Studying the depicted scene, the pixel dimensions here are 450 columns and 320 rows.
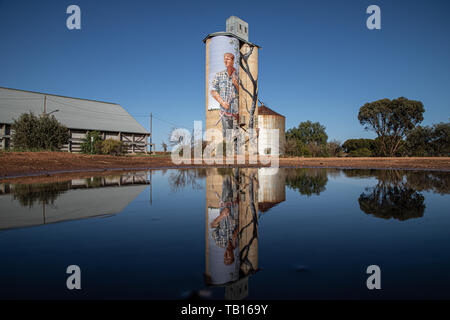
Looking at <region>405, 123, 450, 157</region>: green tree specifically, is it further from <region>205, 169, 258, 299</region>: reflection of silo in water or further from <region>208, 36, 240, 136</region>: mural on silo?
<region>205, 169, 258, 299</region>: reflection of silo in water

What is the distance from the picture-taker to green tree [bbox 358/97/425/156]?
3934 centimetres

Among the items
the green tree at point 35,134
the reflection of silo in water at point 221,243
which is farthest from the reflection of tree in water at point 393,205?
the green tree at point 35,134

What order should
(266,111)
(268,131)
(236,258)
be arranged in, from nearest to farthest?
(236,258)
(268,131)
(266,111)

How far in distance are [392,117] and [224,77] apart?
26458mm

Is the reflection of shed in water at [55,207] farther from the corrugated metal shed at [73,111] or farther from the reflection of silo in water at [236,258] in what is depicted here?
the corrugated metal shed at [73,111]

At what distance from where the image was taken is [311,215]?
4215 mm

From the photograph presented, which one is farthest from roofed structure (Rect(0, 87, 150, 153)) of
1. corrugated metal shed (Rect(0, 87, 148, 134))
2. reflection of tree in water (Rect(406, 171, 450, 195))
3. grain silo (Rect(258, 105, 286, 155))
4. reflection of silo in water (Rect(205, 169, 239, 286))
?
reflection of silo in water (Rect(205, 169, 239, 286))

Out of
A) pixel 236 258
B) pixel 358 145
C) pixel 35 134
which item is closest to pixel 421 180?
pixel 236 258

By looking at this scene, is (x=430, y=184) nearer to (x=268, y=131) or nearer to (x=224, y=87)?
(x=224, y=87)

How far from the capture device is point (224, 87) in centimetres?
3572

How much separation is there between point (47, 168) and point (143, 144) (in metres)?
31.7

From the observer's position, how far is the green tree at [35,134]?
22.3 meters
